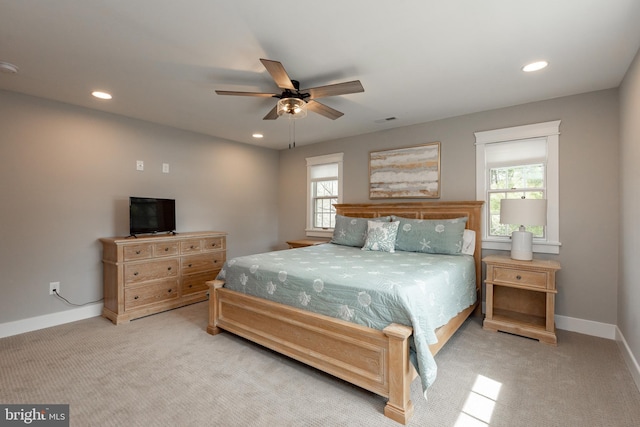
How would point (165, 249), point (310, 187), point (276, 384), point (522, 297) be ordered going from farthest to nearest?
point (310, 187) < point (165, 249) < point (522, 297) < point (276, 384)

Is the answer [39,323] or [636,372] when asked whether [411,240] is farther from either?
[39,323]

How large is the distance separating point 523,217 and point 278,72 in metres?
2.64

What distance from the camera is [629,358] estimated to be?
7.65 ft

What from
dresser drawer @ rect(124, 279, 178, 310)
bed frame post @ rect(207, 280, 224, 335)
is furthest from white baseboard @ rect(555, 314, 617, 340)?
dresser drawer @ rect(124, 279, 178, 310)

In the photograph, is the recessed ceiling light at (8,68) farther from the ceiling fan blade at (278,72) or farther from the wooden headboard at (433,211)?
the wooden headboard at (433,211)

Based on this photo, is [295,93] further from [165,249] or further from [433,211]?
[165,249]

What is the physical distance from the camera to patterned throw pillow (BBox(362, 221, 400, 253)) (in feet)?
11.7

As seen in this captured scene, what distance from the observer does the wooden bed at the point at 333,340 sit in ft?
5.90

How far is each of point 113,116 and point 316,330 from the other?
359 cm

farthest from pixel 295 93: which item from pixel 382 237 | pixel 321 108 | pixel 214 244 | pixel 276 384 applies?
pixel 214 244

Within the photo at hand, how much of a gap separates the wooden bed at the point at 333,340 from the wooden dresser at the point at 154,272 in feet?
3.48

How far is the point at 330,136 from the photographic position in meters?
4.88

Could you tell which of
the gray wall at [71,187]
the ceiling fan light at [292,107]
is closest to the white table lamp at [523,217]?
the ceiling fan light at [292,107]

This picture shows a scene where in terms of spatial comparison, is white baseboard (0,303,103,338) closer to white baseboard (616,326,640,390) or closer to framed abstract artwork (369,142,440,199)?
framed abstract artwork (369,142,440,199)
